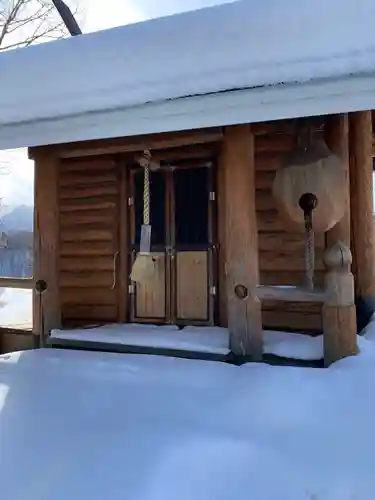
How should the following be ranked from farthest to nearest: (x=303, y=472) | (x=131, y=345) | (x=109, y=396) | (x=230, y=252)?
(x=131, y=345)
(x=230, y=252)
(x=109, y=396)
(x=303, y=472)

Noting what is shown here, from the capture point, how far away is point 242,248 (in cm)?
272

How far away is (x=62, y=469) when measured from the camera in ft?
4.63

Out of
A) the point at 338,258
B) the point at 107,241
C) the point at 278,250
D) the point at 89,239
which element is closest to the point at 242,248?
the point at 338,258

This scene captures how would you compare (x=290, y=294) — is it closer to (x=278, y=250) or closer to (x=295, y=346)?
(x=295, y=346)

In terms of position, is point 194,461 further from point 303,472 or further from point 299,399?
point 299,399

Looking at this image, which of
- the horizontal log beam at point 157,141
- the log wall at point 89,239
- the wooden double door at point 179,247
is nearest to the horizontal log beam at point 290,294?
the horizontal log beam at point 157,141

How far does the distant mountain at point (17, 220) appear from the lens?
43.5 ft

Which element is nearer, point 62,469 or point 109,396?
point 62,469

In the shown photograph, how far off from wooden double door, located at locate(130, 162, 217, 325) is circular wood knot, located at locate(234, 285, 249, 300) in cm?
141

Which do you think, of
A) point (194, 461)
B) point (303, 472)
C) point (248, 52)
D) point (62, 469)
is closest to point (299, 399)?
point (303, 472)

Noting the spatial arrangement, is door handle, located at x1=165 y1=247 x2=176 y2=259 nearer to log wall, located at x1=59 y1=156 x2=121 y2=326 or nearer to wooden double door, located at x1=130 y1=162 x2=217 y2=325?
wooden double door, located at x1=130 y1=162 x2=217 y2=325

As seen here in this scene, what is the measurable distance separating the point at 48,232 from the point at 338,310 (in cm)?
245

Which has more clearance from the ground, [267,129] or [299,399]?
[267,129]

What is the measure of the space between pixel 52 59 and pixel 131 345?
6.47 ft
